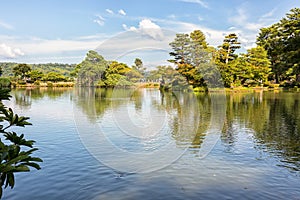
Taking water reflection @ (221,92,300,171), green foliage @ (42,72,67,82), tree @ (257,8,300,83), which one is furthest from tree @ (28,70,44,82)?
water reflection @ (221,92,300,171)

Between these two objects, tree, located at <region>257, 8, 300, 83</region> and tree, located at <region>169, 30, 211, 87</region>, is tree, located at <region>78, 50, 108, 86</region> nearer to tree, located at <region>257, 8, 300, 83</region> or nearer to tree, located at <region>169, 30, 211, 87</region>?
tree, located at <region>169, 30, 211, 87</region>

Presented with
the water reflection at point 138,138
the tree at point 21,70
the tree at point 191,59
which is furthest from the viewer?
the tree at point 21,70

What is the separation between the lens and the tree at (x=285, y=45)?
41.5m

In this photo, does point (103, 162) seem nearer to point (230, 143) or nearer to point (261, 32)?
point (230, 143)

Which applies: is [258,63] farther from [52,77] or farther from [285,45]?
[52,77]

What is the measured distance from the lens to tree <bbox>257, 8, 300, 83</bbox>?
4153 cm

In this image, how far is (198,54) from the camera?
38.7 metres

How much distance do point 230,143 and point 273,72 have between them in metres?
47.0

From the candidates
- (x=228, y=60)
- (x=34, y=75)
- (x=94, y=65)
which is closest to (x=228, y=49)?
(x=228, y=60)

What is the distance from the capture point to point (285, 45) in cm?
4616

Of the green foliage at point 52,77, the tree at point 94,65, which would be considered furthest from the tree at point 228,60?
the green foliage at point 52,77

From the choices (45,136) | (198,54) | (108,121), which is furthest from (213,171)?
(198,54)

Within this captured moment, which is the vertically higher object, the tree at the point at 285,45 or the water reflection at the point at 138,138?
the tree at the point at 285,45

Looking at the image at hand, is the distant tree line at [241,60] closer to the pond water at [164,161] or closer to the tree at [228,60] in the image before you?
the tree at [228,60]
